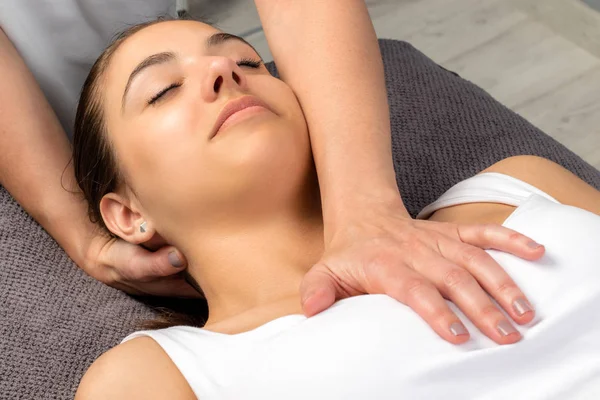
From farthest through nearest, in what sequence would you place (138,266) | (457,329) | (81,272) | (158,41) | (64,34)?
(64,34) < (81,272) < (138,266) < (158,41) < (457,329)

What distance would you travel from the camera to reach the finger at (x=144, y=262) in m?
1.29

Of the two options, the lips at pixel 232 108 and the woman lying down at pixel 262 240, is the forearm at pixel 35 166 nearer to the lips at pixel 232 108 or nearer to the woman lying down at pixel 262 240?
the woman lying down at pixel 262 240

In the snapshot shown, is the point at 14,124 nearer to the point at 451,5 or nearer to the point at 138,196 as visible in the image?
the point at 138,196

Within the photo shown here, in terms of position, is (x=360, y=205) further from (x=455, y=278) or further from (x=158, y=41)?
(x=158, y=41)

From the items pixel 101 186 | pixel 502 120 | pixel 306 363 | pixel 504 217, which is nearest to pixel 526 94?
pixel 502 120

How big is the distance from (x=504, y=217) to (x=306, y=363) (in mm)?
399

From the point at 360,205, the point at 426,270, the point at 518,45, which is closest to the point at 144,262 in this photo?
the point at 360,205

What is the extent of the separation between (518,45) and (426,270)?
1860mm

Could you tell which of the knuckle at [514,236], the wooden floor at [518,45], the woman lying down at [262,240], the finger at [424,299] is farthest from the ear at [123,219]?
the wooden floor at [518,45]

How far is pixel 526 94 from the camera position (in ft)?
8.05

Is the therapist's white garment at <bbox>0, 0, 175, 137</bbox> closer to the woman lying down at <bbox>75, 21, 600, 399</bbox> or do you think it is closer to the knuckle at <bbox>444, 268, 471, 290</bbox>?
the woman lying down at <bbox>75, 21, 600, 399</bbox>

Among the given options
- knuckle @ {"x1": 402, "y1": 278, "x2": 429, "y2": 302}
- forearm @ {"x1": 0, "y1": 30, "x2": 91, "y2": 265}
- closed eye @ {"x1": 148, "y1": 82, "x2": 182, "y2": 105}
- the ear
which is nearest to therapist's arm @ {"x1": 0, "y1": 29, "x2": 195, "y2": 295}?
forearm @ {"x1": 0, "y1": 30, "x2": 91, "y2": 265}

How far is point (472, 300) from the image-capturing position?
923mm

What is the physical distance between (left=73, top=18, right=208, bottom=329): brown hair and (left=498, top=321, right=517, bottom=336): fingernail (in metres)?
0.61
